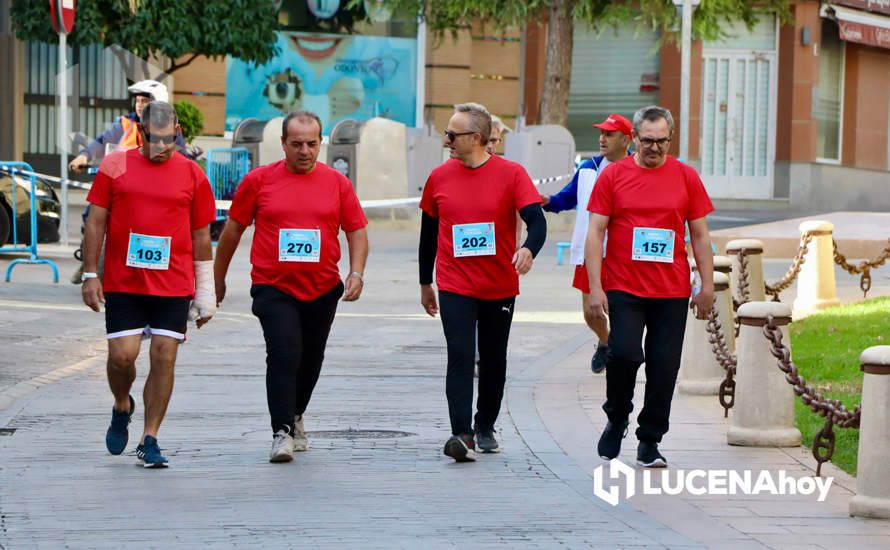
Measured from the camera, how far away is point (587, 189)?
11.3m

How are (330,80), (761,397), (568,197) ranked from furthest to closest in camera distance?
(330,80) < (568,197) < (761,397)

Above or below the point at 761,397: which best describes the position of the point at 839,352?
below

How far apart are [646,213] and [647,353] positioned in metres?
0.67

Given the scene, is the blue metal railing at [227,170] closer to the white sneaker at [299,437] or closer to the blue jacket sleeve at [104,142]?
the blue jacket sleeve at [104,142]

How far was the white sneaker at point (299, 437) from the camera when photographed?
899 centimetres

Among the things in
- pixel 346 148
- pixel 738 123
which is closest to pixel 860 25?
pixel 738 123

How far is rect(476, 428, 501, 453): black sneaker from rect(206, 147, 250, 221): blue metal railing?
1744 cm

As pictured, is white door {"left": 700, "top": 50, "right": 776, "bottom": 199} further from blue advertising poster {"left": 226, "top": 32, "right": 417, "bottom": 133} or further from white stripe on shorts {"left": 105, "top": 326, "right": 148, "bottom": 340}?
white stripe on shorts {"left": 105, "top": 326, "right": 148, "bottom": 340}

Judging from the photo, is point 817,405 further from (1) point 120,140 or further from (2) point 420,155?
(2) point 420,155

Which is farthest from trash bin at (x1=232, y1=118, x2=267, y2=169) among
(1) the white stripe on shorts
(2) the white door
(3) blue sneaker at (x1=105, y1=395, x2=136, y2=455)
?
(1) the white stripe on shorts

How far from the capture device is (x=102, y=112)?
35031 mm

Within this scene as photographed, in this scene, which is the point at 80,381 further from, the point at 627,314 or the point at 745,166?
the point at 745,166

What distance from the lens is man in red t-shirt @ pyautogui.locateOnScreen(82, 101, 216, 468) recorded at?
8.42 metres

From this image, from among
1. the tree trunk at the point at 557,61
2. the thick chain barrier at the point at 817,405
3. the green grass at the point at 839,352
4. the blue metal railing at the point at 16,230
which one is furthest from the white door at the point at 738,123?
the thick chain barrier at the point at 817,405
